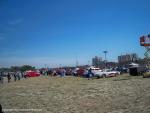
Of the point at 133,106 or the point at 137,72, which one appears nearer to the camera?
the point at 133,106

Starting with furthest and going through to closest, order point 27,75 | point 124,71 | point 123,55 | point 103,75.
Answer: point 123,55 < point 27,75 < point 124,71 < point 103,75

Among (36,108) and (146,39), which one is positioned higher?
(146,39)

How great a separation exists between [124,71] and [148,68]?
1825cm

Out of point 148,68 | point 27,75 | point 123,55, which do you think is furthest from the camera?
point 123,55

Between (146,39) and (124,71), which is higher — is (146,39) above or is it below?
above

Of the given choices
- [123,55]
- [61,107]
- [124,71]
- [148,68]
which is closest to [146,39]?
[148,68]

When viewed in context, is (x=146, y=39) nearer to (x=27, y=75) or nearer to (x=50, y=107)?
(x=50, y=107)

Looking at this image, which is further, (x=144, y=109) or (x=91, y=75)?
(x=91, y=75)

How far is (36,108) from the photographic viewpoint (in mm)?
13867

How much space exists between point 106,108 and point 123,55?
6668 inches

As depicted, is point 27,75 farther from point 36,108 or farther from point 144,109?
point 144,109

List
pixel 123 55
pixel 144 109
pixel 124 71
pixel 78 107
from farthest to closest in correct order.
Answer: pixel 123 55 → pixel 124 71 → pixel 78 107 → pixel 144 109

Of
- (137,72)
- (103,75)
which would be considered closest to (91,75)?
(103,75)

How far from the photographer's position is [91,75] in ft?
137
